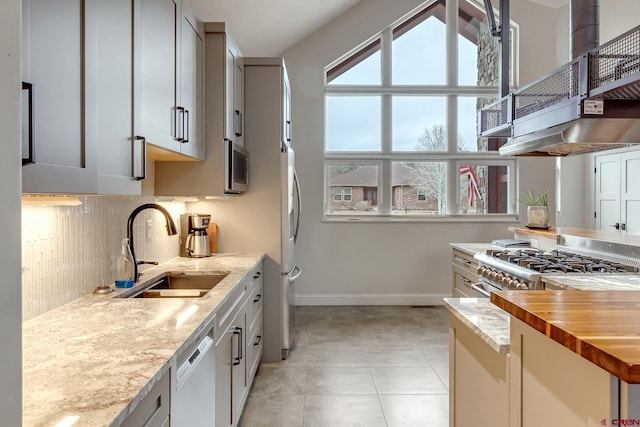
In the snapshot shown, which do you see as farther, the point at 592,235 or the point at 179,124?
the point at 592,235

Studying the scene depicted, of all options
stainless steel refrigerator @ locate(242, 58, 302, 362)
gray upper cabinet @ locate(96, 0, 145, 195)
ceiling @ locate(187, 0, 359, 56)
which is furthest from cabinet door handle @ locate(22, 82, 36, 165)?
ceiling @ locate(187, 0, 359, 56)

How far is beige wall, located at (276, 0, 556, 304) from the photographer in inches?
203

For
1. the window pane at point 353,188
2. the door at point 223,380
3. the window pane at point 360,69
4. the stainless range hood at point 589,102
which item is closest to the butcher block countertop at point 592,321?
the stainless range hood at point 589,102

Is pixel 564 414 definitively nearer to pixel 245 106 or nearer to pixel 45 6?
pixel 45 6

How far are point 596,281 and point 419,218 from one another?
3.13 meters

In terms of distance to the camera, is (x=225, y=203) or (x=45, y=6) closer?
(x=45, y=6)

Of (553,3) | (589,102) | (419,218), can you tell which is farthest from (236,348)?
(553,3)

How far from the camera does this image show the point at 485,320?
1.59 meters

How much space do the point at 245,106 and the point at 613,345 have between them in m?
2.97

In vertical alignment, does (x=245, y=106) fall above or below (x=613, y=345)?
above

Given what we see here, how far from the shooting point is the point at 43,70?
94 centimetres

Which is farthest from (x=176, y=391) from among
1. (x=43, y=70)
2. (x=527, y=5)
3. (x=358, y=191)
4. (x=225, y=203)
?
(x=527, y=5)

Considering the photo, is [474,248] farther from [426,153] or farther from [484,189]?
[426,153]

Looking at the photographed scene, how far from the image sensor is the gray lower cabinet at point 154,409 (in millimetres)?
934
